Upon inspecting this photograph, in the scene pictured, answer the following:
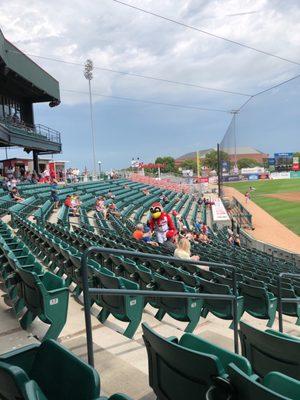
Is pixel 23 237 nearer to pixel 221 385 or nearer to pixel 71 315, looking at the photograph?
pixel 71 315

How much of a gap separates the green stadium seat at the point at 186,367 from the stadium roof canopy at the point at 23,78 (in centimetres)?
2163

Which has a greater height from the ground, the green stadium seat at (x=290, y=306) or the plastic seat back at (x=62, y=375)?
the plastic seat back at (x=62, y=375)

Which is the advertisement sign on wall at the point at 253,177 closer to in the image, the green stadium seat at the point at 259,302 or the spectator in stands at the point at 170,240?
the spectator in stands at the point at 170,240

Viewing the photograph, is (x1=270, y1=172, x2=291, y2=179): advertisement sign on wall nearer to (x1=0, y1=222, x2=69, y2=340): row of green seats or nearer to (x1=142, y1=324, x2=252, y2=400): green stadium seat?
(x1=0, y1=222, x2=69, y2=340): row of green seats

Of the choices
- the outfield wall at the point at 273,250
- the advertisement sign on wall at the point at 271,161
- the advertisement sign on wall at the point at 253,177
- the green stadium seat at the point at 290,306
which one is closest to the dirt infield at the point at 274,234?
the outfield wall at the point at 273,250

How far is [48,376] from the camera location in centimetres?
213

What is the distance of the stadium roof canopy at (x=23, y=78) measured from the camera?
22844 millimetres

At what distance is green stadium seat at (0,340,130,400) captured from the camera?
1778mm

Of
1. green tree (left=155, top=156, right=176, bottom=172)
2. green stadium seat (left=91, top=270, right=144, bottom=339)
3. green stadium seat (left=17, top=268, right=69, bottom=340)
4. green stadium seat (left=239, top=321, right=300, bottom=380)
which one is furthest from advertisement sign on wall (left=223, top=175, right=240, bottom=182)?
green stadium seat (left=239, top=321, right=300, bottom=380)

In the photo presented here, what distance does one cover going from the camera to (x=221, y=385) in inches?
71.3

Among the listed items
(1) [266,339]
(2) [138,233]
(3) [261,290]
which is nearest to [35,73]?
(2) [138,233]

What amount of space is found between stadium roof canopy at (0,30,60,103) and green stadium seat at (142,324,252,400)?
71.0 feet

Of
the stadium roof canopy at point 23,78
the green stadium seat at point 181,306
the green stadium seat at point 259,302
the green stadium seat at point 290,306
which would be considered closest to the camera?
the green stadium seat at point 181,306

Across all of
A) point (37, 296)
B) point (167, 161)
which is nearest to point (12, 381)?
point (37, 296)
